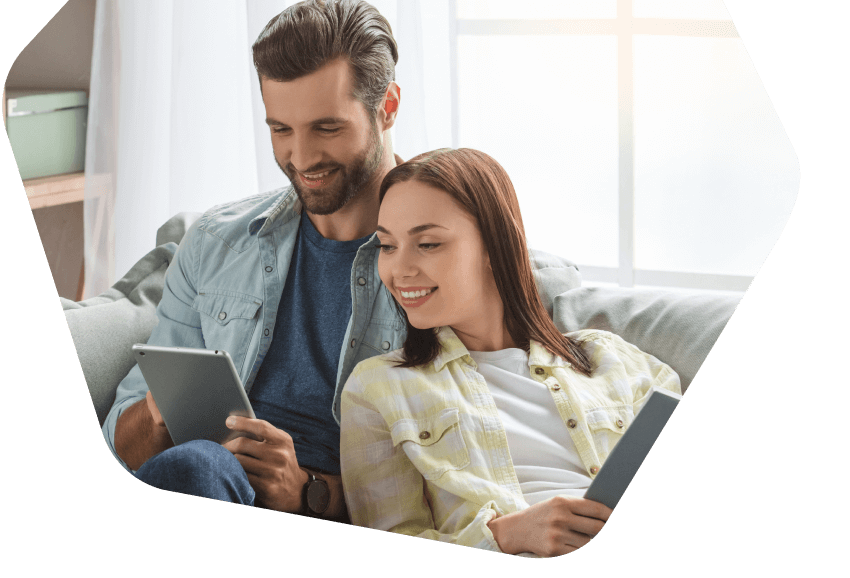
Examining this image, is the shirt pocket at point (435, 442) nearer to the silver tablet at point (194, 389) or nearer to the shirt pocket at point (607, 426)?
the shirt pocket at point (607, 426)

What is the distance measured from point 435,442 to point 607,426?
0.33 meters

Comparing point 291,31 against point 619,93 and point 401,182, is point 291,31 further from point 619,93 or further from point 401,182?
point 619,93

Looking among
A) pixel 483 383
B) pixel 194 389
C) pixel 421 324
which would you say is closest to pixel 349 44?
pixel 421 324

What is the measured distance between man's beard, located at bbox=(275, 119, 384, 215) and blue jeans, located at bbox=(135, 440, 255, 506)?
57 centimetres

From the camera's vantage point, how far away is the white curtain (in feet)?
6.88

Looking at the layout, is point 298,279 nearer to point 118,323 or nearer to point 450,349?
point 450,349

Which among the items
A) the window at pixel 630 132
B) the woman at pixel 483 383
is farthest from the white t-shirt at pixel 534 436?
the window at pixel 630 132

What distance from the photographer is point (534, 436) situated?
184 cm

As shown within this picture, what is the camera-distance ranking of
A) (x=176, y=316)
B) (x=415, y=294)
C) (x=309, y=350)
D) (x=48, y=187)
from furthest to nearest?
(x=48, y=187), (x=176, y=316), (x=309, y=350), (x=415, y=294)

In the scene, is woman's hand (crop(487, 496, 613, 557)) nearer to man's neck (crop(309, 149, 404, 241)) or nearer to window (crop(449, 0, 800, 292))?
window (crop(449, 0, 800, 292))

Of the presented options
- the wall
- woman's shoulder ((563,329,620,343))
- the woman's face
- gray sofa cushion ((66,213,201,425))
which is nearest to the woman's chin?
the woman's face

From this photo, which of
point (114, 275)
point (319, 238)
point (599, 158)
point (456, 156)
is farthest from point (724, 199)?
point (114, 275)

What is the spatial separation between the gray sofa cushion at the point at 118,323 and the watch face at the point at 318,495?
22.7 inches

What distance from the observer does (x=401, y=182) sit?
1862mm
